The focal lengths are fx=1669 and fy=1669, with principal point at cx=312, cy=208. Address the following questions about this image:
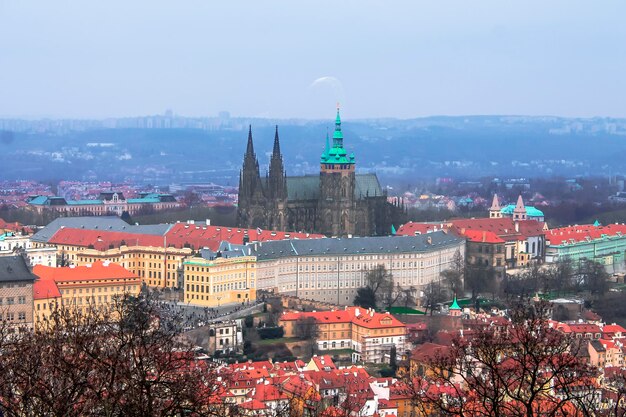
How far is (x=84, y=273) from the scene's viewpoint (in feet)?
209

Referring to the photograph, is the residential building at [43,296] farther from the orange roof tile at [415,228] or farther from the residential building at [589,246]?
the residential building at [589,246]

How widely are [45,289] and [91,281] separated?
4.27m

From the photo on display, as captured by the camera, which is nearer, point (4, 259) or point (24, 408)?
point (24, 408)

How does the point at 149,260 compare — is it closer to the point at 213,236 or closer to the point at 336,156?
the point at 213,236

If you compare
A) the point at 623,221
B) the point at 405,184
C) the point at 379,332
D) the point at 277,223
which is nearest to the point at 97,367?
the point at 379,332

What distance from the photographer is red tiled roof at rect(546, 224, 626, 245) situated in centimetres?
8931

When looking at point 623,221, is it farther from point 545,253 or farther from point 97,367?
point 97,367

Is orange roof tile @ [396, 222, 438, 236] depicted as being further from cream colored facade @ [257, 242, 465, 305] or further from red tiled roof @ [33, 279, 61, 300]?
red tiled roof @ [33, 279, 61, 300]

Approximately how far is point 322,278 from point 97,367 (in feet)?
168

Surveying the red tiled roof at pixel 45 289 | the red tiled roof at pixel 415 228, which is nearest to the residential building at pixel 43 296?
the red tiled roof at pixel 45 289

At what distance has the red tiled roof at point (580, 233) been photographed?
8931 cm

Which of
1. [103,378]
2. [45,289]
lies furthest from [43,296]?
[103,378]

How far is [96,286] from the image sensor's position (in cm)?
6341

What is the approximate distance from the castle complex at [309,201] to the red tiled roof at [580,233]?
9400 mm
